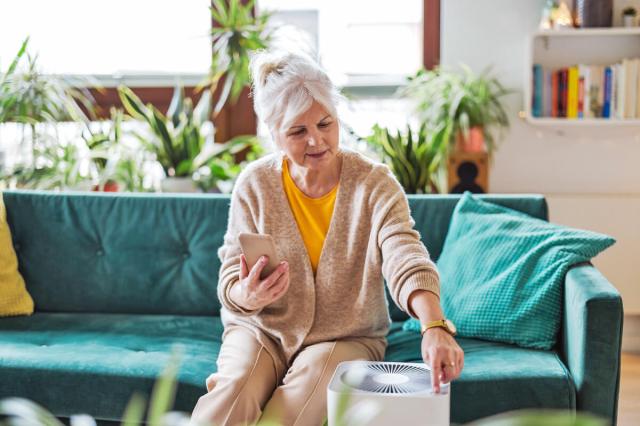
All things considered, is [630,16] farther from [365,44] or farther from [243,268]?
[243,268]

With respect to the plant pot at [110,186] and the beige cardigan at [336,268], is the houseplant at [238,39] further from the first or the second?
the beige cardigan at [336,268]

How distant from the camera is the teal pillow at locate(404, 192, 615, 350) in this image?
2.06 meters

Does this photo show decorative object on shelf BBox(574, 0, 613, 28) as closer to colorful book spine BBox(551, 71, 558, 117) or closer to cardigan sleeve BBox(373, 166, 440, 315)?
colorful book spine BBox(551, 71, 558, 117)

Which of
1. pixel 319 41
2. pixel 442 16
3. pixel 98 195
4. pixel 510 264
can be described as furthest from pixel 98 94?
pixel 510 264

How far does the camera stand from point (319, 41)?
385 centimetres

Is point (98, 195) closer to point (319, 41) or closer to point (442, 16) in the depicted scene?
point (319, 41)

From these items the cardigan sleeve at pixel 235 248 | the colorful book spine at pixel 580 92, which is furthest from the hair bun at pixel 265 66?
the colorful book spine at pixel 580 92

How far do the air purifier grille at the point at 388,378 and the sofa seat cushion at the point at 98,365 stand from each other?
2.21 ft

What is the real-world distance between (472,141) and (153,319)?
5.61 feet

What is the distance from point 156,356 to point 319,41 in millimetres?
2211

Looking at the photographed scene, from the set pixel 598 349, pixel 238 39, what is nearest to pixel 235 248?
pixel 598 349

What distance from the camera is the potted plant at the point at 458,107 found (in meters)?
3.41

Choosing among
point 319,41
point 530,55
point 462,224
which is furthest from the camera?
point 319,41

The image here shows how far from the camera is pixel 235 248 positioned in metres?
1.94
